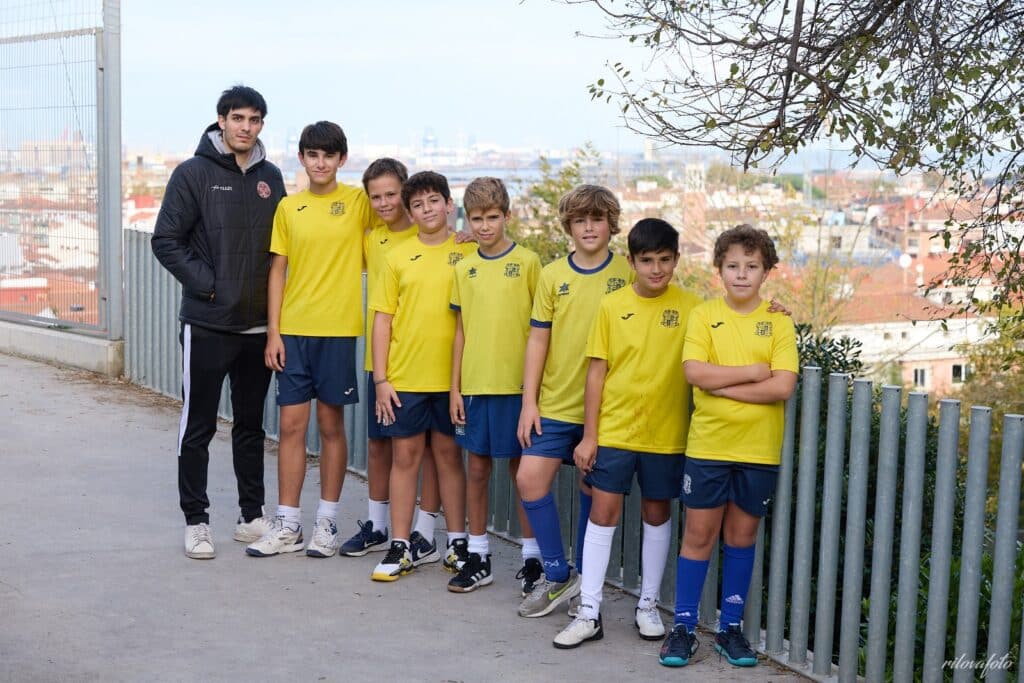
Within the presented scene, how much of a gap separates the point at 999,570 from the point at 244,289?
3.31 meters

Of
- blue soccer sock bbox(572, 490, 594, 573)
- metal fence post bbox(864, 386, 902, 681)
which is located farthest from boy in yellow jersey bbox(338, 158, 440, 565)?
metal fence post bbox(864, 386, 902, 681)

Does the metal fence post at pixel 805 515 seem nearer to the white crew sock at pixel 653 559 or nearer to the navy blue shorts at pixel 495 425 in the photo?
the white crew sock at pixel 653 559

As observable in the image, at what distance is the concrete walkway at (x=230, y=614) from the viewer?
4.72 meters

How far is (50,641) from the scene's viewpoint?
488 centimetres

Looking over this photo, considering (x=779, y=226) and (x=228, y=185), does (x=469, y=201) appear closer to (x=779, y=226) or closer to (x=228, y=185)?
(x=228, y=185)

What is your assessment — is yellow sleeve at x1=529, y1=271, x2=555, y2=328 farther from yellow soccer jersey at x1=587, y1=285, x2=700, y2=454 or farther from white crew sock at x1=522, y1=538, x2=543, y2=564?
white crew sock at x1=522, y1=538, x2=543, y2=564

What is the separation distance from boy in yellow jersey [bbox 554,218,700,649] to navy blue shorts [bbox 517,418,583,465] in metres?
0.16

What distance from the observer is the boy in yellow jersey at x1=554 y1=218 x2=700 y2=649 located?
4.96 m

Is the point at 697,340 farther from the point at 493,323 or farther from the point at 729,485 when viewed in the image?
the point at 493,323

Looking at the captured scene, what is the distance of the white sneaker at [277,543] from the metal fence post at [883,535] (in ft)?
8.71

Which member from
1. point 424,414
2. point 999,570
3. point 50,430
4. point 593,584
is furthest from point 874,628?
point 50,430

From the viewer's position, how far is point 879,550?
4.52m

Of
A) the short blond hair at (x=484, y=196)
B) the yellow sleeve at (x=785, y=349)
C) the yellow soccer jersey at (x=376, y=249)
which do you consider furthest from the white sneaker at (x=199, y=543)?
the yellow sleeve at (x=785, y=349)

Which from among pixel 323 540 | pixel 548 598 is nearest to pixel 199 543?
pixel 323 540
